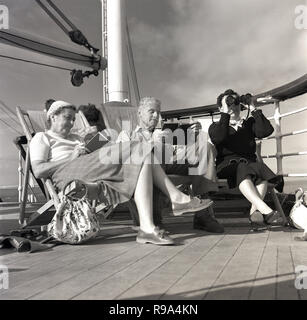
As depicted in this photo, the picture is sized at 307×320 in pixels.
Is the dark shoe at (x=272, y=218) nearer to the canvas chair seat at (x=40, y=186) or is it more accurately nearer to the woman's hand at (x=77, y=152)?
the canvas chair seat at (x=40, y=186)

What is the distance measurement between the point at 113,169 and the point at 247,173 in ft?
3.36

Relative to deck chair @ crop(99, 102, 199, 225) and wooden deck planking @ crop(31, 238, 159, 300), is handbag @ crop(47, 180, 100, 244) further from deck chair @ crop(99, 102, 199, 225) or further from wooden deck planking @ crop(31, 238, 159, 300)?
deck chair @ crop(99, 102, 199, 225)

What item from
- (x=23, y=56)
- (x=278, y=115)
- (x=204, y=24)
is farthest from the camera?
(x=204, y=24)

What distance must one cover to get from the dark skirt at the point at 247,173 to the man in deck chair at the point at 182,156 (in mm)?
246

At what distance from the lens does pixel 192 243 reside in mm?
2264

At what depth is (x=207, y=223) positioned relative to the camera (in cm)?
275

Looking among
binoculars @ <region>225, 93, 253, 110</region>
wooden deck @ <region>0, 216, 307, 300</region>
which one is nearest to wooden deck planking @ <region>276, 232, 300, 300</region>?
wooden deck @ <region>0, 216, 307, 300</region>

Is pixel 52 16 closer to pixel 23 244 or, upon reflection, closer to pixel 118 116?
pixel 118 116

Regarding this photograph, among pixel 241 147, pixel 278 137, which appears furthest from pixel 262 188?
pixel 278 137

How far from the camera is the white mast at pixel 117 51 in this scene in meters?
5.55

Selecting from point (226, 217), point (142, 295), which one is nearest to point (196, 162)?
point (226, 217)

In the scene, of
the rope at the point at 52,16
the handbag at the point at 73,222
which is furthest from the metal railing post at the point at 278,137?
the rope at the point at 52,16
